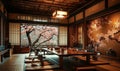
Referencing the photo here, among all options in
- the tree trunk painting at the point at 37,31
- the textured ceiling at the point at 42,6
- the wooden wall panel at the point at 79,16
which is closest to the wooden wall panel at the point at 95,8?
the textured ceiling at the point at 42,6

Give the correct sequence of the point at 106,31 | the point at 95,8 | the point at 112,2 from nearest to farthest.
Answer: the point at 112,2 → the point at 106,31 → the point at 95,8

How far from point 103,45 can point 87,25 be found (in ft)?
6.56

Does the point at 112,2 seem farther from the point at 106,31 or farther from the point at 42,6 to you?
the point at 42,6

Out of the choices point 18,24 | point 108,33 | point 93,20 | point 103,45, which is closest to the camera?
point 108,33

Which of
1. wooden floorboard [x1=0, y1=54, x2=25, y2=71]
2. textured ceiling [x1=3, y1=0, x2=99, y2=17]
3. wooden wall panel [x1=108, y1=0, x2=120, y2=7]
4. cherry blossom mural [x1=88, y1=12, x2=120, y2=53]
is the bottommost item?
wooden floorboard [x1=0, y1=54, x2=25, y2=71]

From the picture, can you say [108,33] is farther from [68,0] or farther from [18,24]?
[18,24]

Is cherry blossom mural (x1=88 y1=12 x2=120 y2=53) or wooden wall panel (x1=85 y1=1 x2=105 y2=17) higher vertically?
wooden wall panel (x1=85 y1=1 x2=105 y2=17)

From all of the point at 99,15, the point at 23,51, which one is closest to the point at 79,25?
the point at 99,15

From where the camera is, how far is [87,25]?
7680 mm

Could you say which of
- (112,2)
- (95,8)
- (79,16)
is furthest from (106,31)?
(79,16)

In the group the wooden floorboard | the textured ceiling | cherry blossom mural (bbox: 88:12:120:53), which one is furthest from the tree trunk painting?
cherry blossom mural (bbox: 88:12:120:53)

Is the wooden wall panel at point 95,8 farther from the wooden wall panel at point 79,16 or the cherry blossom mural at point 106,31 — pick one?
the wooden wall panel at point 79,16

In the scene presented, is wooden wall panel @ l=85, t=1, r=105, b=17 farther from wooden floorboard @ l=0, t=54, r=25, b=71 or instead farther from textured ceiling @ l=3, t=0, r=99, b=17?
wooden floorboard @ l=0, t=54, r=25, b=71

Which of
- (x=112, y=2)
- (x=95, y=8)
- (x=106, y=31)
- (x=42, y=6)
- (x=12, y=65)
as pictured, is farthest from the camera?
(x=42, y=6)
